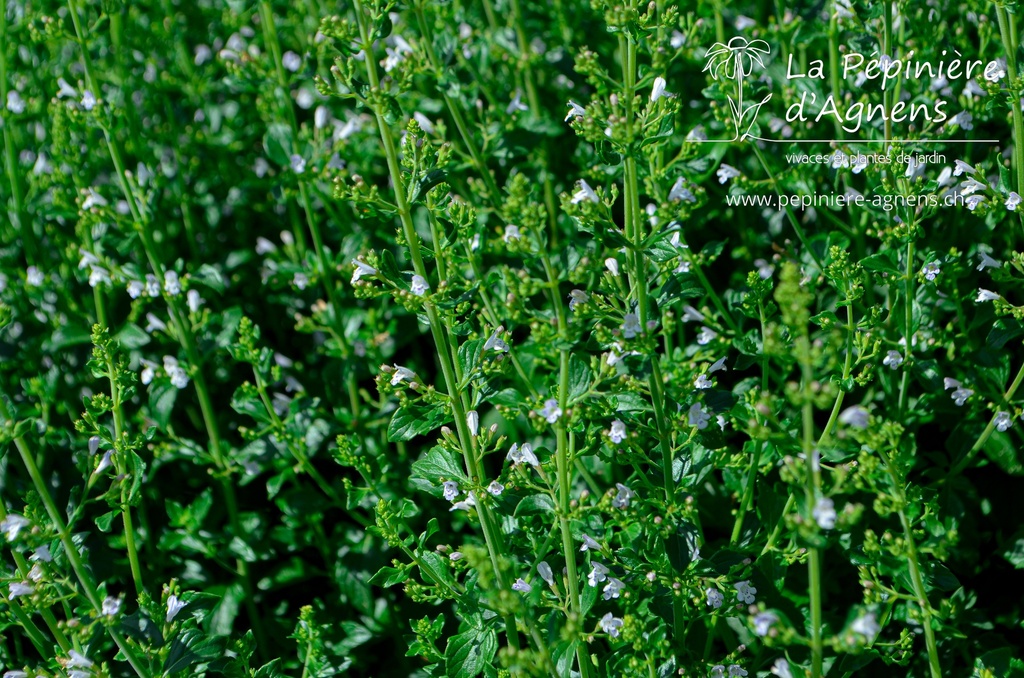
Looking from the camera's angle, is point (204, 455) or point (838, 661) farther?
point (204, 455)

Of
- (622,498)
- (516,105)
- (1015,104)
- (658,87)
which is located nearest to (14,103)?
(516,105)

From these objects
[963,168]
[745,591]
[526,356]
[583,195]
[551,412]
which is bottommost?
[745,591]

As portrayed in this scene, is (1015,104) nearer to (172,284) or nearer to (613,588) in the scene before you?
(613,588)

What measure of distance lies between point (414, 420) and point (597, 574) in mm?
810

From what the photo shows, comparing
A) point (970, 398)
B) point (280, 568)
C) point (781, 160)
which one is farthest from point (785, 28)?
point (280, 568)

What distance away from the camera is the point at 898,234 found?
3543 mm

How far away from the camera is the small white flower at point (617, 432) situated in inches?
115

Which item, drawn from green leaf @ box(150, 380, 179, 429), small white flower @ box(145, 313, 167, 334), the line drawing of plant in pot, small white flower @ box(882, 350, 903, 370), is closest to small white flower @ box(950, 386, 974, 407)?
small white flower @ box(882, 350, 903, 370)

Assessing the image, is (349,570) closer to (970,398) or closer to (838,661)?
(838,661)

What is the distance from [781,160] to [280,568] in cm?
317

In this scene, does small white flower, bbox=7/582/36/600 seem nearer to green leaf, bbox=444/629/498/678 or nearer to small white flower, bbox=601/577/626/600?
green leaf, bbox=444/629/498/678

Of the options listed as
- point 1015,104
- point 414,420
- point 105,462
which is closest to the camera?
point 414,420

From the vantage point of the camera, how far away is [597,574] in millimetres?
2998

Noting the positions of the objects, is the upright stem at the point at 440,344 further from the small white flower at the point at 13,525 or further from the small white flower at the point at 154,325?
the small white flower at the point at 154,325
